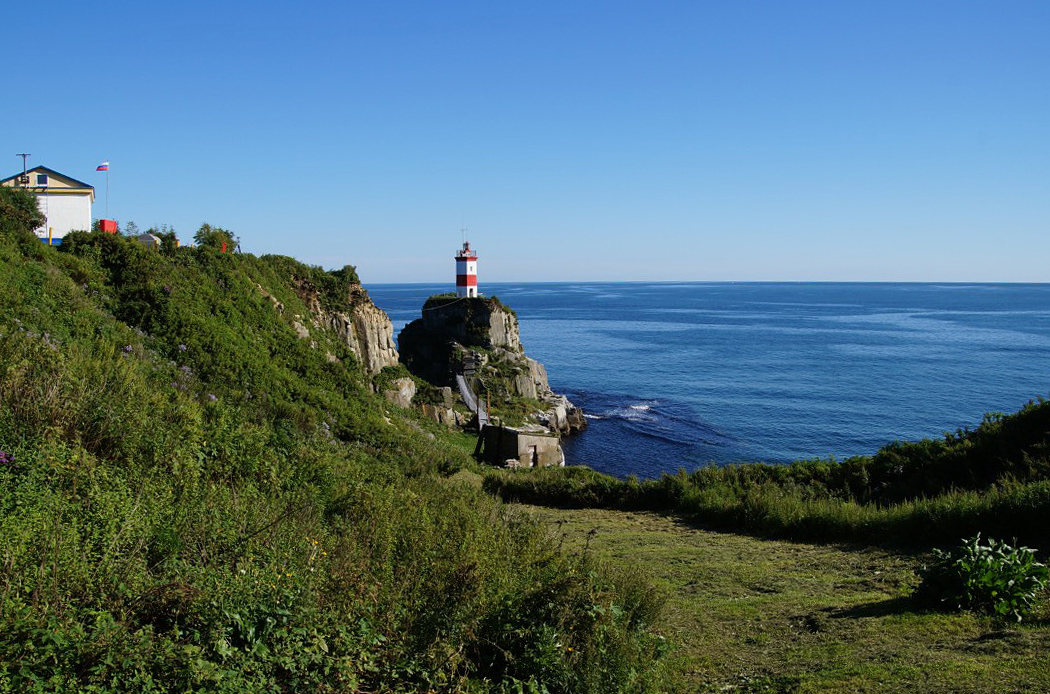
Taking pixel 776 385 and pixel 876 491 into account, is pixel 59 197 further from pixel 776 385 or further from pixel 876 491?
pixel 776 385

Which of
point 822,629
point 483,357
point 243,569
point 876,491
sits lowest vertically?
point 483,357

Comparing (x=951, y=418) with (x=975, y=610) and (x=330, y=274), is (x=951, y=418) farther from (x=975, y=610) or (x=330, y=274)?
(x=975, y=610)

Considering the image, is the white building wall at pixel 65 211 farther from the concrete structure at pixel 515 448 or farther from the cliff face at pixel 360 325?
the concrete structure at pixel 515 448

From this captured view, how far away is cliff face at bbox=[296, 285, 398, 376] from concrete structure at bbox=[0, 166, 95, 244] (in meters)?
8.42

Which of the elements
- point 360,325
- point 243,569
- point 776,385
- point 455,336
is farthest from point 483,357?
point 243,569

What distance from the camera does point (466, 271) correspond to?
6134 centimetres

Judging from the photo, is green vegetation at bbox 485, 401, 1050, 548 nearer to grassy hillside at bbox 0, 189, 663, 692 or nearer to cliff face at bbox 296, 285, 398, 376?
grassy hillside at bbox 0, 189, 663, 692

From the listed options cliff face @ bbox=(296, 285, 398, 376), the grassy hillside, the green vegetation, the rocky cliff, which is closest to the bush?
the green vegetation

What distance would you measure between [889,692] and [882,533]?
5.95m

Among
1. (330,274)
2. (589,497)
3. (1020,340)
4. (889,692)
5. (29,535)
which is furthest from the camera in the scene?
(1020,340)

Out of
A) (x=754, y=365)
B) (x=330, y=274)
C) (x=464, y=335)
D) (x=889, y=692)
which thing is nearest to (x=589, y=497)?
(x=889, y=692)

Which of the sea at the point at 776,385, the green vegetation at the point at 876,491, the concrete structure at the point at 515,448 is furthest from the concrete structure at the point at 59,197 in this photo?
the sea at the point at 776,385

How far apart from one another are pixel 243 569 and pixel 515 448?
23880 mm

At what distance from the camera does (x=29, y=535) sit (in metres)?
4.76
